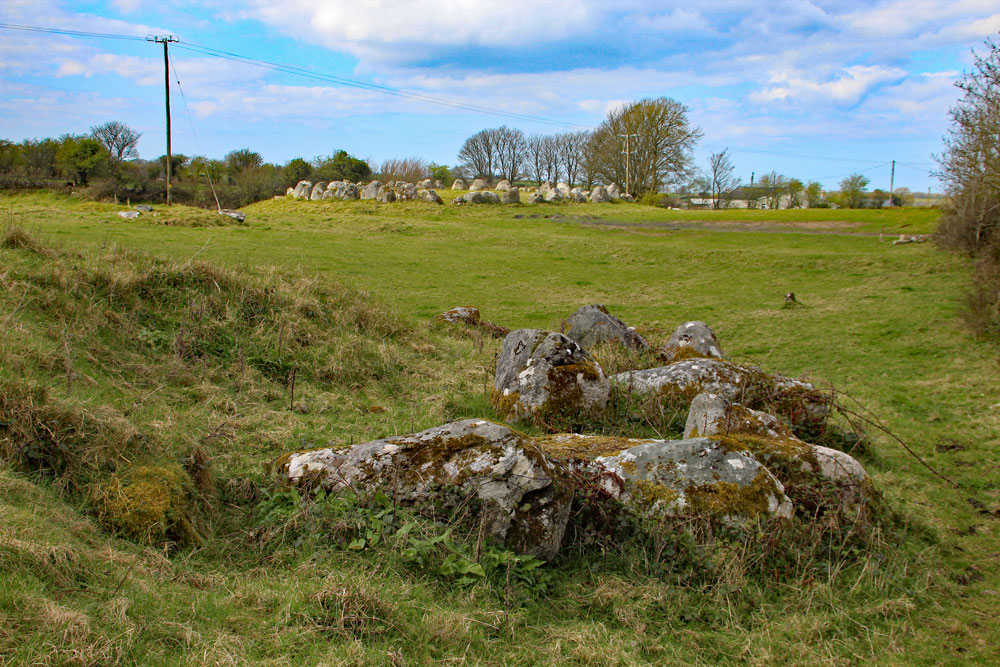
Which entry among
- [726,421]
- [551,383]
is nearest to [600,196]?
[551,383]

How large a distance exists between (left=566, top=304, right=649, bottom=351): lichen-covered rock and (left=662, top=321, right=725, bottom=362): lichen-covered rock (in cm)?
55

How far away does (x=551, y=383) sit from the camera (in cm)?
746

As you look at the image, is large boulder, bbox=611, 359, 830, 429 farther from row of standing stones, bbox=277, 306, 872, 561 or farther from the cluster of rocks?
the cluster of rocks

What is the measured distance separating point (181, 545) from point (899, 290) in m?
19.1

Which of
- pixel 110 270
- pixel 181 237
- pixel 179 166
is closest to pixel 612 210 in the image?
pixel 181 237

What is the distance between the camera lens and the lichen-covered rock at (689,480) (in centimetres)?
474

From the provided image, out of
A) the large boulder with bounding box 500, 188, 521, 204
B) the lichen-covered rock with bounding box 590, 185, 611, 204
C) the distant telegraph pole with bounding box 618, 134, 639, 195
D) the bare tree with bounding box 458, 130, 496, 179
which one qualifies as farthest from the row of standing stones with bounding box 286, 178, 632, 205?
the bare tree with bounding box 458, 130, 496, 179

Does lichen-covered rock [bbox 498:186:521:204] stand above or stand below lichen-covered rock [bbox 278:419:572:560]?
above

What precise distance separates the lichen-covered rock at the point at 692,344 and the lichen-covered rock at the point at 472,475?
5771 millimetres

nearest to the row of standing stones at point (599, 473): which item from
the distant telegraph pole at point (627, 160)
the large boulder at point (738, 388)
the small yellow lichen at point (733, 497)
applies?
the small yellow lichen at point (733, 497)

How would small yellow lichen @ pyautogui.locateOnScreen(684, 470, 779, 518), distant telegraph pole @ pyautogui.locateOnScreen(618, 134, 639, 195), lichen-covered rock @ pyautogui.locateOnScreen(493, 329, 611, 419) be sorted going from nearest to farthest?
1. small yellow lichen @ pyautogui.locateOnScreen(684, 470, 779, 518)
2. lichen-covered rock @ pyautogui.locateOnScreen(493, 329, 611, 419)
3. distant telegraph pole @ pyautogui.locateOnScreen(618, 134, 639, 195)

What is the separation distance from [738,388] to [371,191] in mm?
45406

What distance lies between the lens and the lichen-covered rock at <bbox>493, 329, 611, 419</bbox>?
7410 mm

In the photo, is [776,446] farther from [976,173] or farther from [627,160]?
[627,160]
